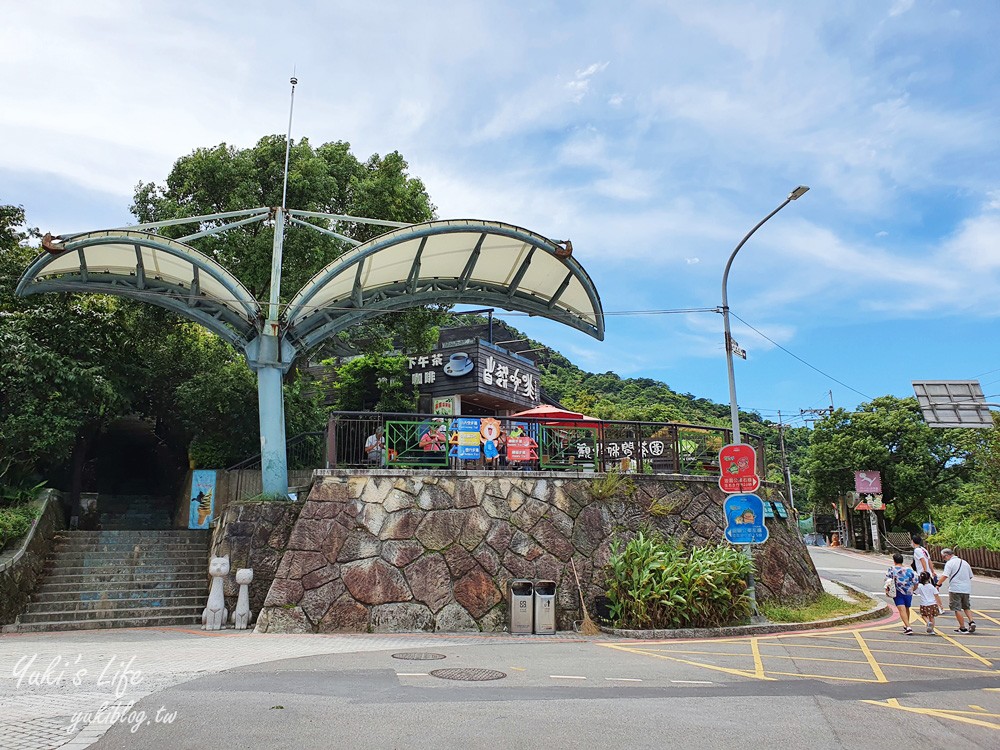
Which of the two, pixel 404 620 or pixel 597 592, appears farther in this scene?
pixel 597 592

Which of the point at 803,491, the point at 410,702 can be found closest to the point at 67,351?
the point at 410,702

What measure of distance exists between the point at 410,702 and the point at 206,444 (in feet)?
53.7

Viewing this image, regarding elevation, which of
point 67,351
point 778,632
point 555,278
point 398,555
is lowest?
point 778,632

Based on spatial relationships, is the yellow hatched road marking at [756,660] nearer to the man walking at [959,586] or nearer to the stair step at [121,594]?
the man walking at [959,586]

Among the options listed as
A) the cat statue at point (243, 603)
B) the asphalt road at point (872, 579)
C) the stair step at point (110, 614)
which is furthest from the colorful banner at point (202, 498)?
the asphalt road at point (872, 579)

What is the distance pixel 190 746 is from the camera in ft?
17.2

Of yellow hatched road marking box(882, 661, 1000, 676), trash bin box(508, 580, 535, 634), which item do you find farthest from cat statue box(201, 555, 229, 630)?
yellow hatched road marking box(882, 661, 1000, 676)

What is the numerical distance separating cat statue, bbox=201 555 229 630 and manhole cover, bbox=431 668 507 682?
→ 19.4ft

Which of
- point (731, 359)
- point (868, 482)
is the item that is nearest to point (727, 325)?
point (731, 359)

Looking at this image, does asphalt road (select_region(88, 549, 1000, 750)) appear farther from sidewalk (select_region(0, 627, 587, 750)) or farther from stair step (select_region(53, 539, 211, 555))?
stair step (select_region(53, 539, 211, 555))

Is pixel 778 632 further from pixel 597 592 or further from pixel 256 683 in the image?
pixel 256 683

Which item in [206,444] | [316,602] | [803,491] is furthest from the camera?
[803,491]

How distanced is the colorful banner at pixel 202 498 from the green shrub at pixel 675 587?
11.7 meters

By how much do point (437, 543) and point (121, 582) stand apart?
6549 millimetres
